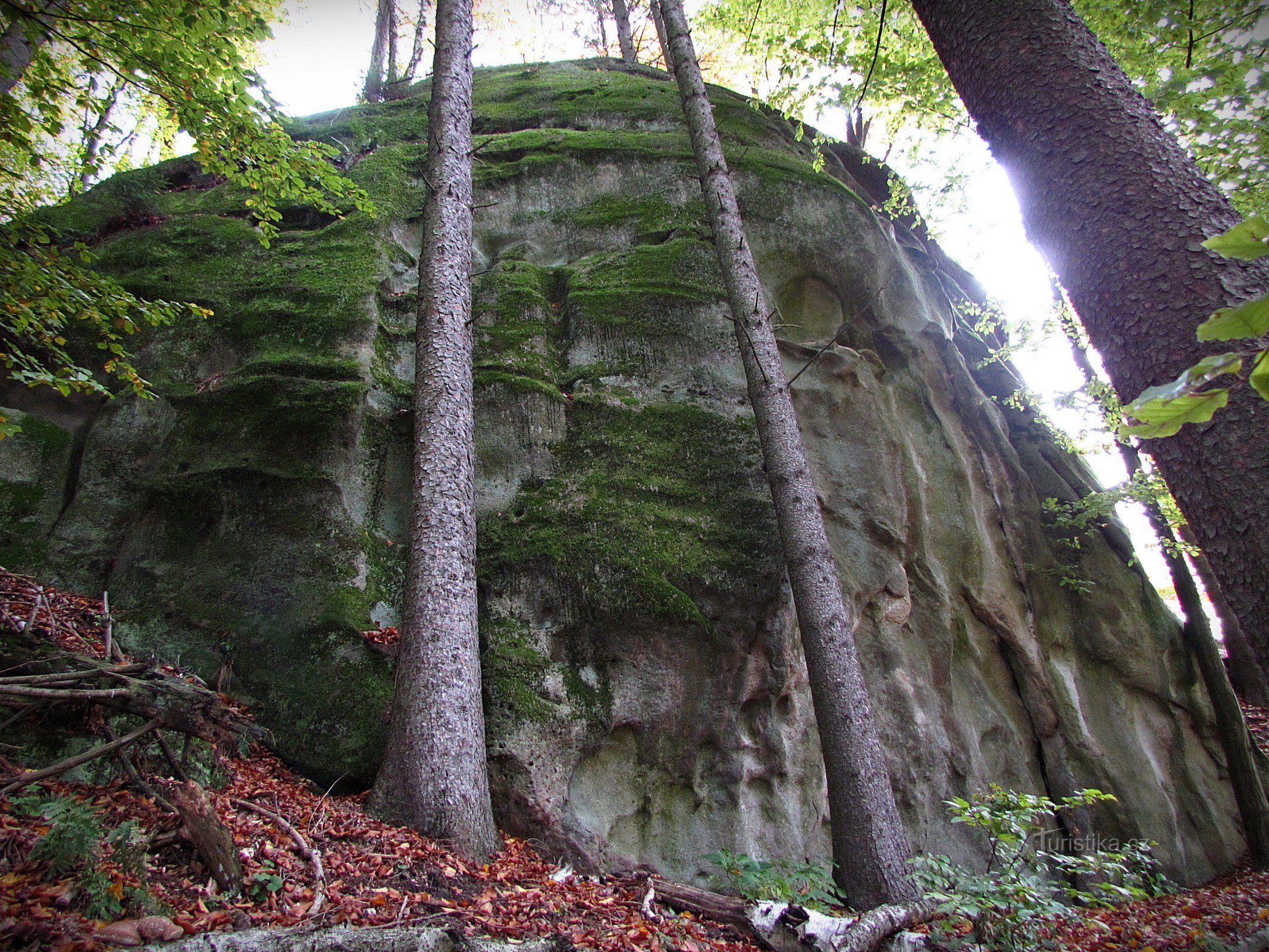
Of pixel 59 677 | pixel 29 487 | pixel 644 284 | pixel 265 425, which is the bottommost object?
pixel 59 677

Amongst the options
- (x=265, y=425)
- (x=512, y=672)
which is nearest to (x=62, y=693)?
(x=512, y=672)

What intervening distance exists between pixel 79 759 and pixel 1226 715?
11306 mm

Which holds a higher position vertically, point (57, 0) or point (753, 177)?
point (753, 177)

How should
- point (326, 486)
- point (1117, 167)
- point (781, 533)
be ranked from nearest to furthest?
point (1117, 167), point (781, 533), point (326, 486)

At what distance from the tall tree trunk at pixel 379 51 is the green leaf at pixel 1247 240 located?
1750 centimetres

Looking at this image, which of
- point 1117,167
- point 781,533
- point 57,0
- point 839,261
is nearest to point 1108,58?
point 1117,167

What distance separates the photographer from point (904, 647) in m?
7.40

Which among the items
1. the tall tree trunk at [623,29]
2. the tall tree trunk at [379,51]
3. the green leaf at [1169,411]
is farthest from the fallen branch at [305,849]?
the tall tree trunk at [623,29]

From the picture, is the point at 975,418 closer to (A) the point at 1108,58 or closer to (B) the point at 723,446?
(B) the point at 723,446

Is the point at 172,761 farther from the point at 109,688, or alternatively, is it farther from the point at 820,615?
the point at 820,615

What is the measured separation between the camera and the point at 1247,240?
45.6 inches

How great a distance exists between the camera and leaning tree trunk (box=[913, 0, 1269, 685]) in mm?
2588

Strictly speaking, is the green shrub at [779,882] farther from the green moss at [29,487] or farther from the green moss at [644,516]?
the green moss at [29,487]

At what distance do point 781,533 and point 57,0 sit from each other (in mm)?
7419
